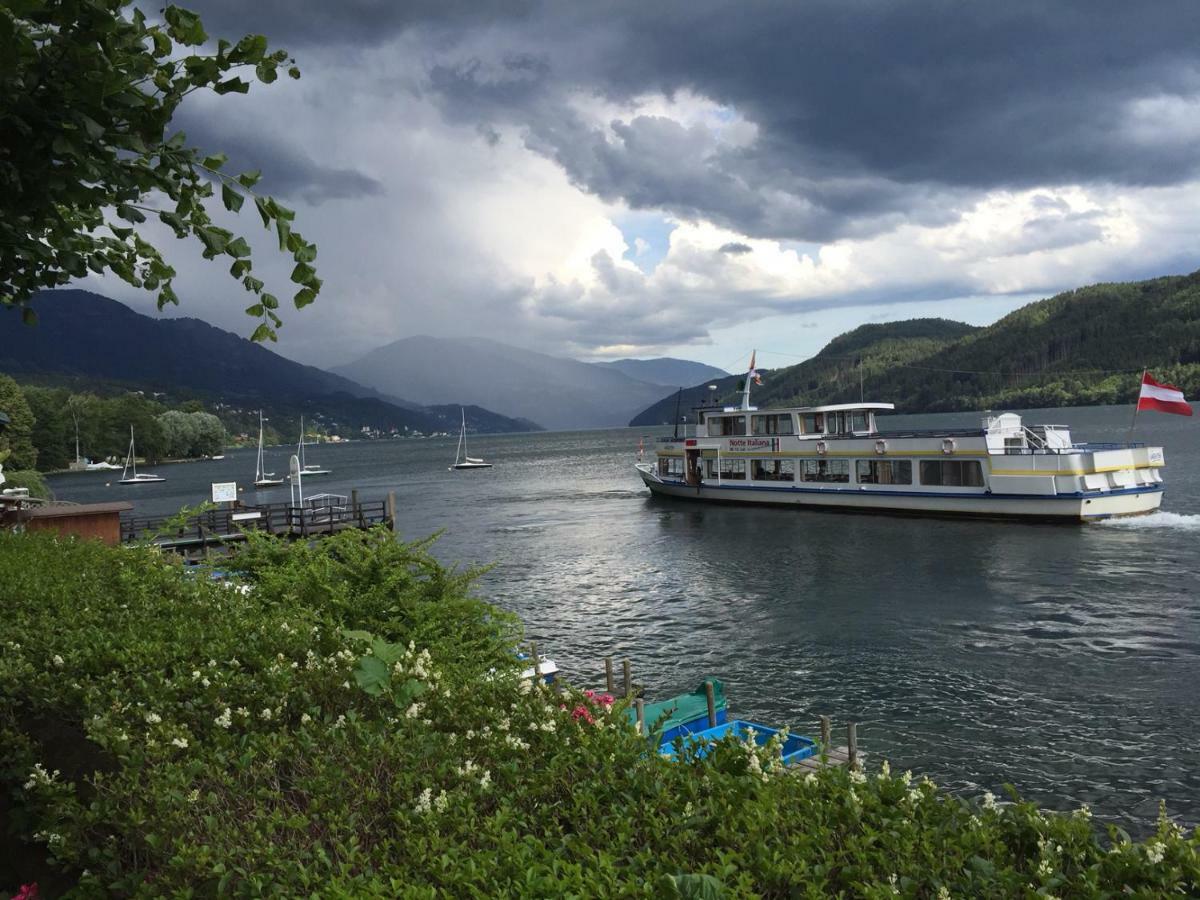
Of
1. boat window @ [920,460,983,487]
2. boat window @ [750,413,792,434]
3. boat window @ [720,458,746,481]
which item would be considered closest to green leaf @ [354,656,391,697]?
boat window @ [920,460,983,487]

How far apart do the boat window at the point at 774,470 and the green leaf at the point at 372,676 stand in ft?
166

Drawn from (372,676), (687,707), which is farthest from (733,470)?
(372,676)

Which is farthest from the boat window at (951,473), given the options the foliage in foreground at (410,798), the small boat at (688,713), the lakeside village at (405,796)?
the foliage in foreground at (410,798)

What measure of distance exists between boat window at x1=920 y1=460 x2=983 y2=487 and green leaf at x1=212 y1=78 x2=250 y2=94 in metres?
46.6

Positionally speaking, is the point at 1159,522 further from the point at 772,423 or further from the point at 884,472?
the point at 772,423

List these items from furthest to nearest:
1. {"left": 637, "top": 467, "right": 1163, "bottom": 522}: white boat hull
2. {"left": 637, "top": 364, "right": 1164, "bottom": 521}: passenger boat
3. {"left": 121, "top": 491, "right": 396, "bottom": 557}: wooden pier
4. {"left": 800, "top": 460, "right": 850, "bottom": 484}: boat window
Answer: {"left": 800, "top": 460, "right": 850, "bottom": 484}: boat window < {"left": 637, "top": 364, "right": 1164, "bottom": 521}: passenger boat < {"left": 637, "top": 467, "right": 1163, "bottom": 522}: white boat hull < {"left": 121, "top": 491, "right": 396, "bottom": 557}: wooden pier

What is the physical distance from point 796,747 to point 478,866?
36.0 feet

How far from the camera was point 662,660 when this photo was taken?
2317 centimetres

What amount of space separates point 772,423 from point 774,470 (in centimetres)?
316

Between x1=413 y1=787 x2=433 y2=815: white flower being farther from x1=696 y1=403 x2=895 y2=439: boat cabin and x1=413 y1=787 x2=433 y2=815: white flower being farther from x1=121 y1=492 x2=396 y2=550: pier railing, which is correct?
x1=696 y1=403 x2=895 y2=439: boat cabin

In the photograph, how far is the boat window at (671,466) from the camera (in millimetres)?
63531

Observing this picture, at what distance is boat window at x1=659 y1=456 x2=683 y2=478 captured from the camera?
63.5m

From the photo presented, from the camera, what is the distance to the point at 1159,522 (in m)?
40.8

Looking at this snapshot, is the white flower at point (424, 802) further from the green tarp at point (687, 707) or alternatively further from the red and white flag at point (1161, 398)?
the red and white flag at point (1161, 398)
